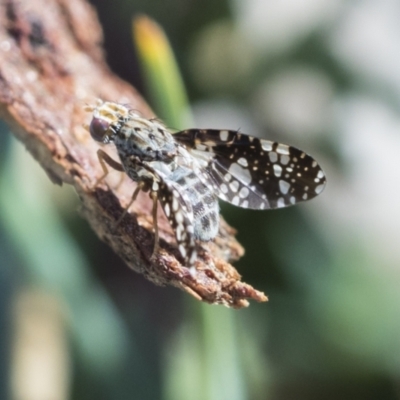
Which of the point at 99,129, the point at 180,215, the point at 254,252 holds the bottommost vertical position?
the point at 180,215

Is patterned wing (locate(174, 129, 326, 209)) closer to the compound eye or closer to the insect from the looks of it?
the insect

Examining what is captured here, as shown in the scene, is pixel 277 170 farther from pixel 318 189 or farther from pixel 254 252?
pixel 254 252

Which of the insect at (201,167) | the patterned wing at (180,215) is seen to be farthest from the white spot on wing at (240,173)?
the patterned wing at (180,215)

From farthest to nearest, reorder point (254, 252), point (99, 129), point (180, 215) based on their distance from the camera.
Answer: point (254, 252)
point (99, 129)
point (180, 215)

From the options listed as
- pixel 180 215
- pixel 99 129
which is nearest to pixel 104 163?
pixel 99 129

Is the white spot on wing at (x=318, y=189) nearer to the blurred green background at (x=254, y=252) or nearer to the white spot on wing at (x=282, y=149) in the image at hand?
the white spot on wing at (x=282, y=149)

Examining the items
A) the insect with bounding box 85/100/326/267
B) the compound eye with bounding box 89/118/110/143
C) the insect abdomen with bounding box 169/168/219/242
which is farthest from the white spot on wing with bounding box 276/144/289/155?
the compound eye with bounding box 89/118/110/143

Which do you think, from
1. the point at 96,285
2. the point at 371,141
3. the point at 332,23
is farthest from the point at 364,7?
the point at 96,285
